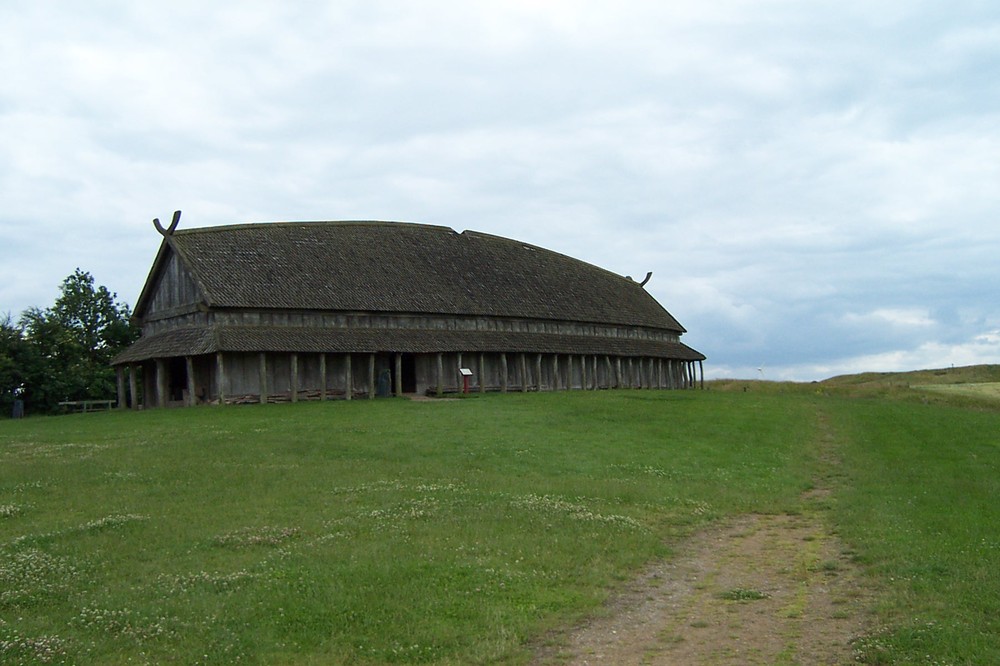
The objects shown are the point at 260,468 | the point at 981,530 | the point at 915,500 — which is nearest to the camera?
the point at 981,530

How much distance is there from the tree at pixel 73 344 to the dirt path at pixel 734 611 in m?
52.0

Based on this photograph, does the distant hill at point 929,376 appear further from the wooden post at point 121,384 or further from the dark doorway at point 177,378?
the wooden post at point 121,384

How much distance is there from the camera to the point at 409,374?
51.6 m

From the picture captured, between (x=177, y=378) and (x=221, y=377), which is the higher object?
(x=177, y=378)

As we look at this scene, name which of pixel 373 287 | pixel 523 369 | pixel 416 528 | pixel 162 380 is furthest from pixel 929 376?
pixel 416 528

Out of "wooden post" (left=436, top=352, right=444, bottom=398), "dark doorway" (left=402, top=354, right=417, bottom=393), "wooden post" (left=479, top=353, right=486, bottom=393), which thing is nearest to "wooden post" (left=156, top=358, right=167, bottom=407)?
"dark doorway" (left=402, top=354, right=417, bottom=393)

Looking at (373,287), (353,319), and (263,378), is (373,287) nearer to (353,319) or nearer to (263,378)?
(353,319)

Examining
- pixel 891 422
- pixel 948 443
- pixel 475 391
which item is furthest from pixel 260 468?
pixel 475 391

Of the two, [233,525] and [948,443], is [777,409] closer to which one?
[948,443]

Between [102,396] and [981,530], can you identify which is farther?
[102,396]

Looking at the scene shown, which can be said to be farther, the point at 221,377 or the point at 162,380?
the point at 162,380

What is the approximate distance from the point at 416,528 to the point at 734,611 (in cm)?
581

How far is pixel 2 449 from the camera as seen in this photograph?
27188 millimetres

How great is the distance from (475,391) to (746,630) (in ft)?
143
